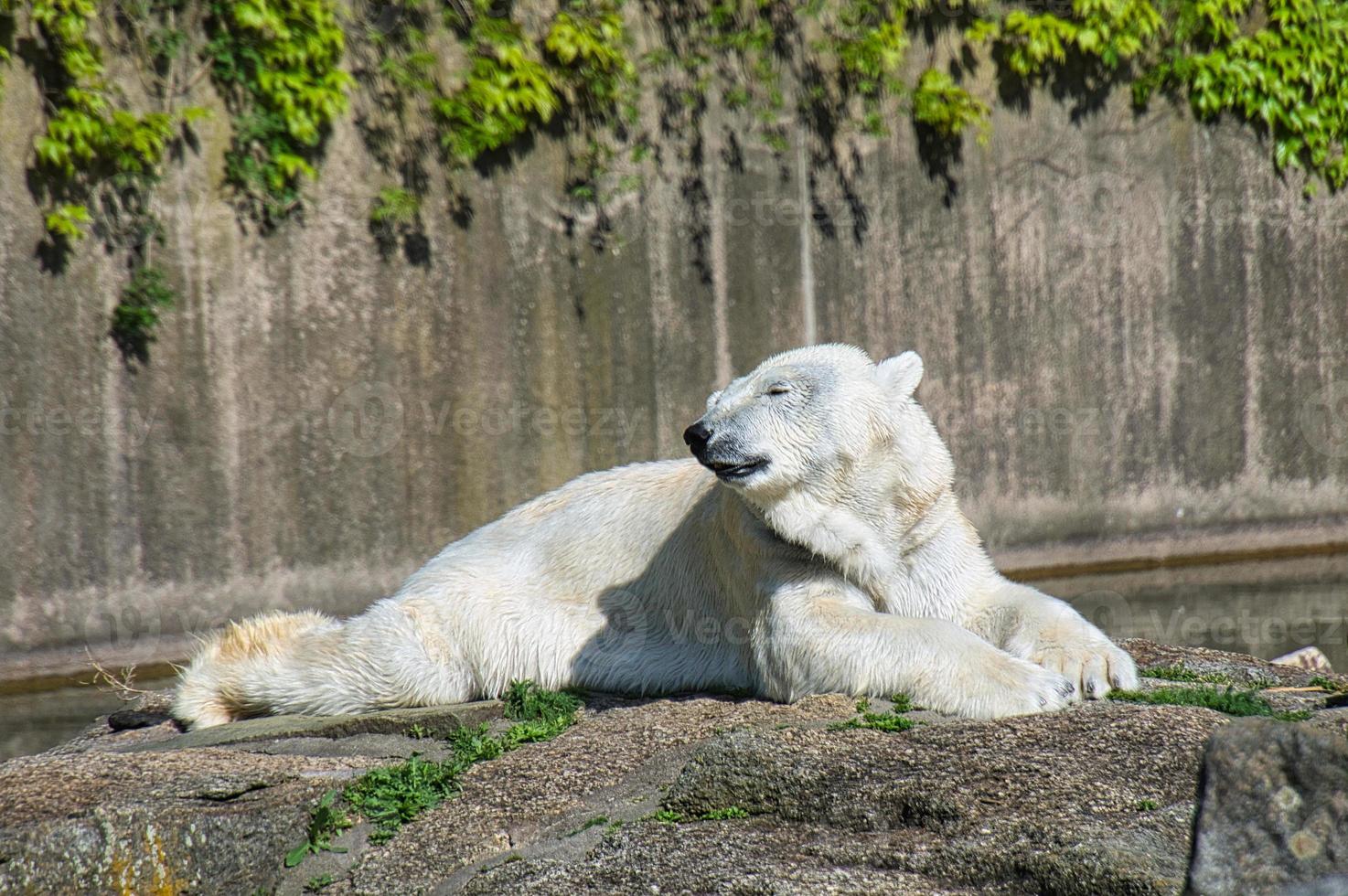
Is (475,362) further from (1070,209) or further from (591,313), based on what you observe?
(1070,209)

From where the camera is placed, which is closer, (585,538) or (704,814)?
(704,814)

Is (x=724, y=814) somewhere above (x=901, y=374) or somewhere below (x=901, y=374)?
below

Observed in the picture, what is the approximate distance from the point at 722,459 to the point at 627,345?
4957mm

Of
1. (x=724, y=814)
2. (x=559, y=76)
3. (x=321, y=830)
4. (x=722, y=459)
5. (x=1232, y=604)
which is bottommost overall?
(x=1232, y=604)

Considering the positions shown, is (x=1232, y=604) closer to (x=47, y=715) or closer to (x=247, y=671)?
(x=247, y=671)

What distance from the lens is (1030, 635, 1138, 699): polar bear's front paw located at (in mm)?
3961

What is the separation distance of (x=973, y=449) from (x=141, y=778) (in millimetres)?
7390

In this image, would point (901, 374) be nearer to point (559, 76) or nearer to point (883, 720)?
point (883, 720)

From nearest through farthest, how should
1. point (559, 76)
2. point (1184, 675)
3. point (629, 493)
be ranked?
point (1184, 675) < point (629, 493) < point (559, 76)

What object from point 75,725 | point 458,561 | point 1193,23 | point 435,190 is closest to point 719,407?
point 458,561

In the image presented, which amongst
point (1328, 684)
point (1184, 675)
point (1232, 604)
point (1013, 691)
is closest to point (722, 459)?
point (1013, 691)

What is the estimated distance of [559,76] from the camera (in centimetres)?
884

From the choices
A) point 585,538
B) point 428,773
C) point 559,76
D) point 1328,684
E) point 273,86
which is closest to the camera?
point 428,773

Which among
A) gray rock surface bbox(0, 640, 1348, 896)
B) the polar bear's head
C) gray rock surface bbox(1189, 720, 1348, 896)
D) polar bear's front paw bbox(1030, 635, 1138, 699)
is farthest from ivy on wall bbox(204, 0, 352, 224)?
gray rock surface bbox(1189, 720, 1348, 896)
